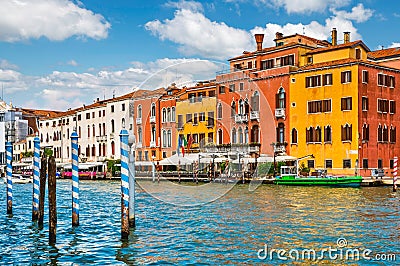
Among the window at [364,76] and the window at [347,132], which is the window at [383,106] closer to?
the window at [364,76]

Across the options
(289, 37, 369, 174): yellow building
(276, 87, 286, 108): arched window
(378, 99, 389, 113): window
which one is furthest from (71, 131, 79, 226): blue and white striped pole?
(276, 87, 286, 108): arched window

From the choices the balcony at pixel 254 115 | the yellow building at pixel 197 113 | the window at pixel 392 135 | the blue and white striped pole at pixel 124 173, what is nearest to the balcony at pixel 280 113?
the balcony at pixel 254 115

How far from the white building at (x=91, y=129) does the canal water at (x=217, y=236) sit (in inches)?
1079

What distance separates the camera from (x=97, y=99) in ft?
190

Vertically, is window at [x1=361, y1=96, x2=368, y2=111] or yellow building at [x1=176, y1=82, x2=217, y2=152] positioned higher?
window at [x1=361, y1=96, x2=368, y2=111]

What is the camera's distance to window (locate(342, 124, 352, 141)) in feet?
105

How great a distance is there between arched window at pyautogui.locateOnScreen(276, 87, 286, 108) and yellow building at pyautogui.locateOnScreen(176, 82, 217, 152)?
13.4ft

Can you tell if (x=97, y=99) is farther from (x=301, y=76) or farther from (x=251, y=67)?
(x=301, y=76)

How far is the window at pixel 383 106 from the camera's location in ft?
108

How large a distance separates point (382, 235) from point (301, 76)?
2281cm

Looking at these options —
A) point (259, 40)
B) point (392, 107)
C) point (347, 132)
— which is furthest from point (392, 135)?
point (259, 40)

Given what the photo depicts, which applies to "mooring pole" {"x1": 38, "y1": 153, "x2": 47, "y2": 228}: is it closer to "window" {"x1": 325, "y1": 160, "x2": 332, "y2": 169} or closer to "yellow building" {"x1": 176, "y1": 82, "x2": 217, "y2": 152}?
"yellow building" {"x1": 176, "y1": 82, "x2": 217, "y2": 152}

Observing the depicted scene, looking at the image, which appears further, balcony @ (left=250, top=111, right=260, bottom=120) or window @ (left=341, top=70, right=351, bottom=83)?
balcony @ (left=250, top=111, right=260, bottom=120)

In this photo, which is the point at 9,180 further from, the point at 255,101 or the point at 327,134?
the point at 327,134
